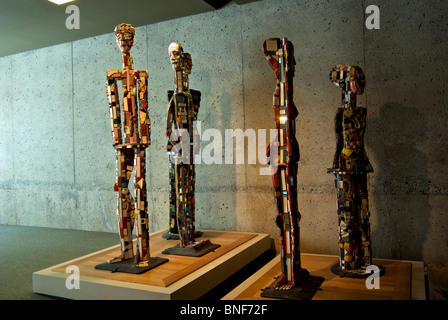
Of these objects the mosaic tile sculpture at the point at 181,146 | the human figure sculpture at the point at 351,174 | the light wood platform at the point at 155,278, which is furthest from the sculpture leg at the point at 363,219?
the mosaic tile sculpture at the point at 181,146

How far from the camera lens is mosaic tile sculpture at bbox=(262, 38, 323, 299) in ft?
9.05

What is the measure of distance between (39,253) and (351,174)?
3.78 meters

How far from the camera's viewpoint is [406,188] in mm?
4086

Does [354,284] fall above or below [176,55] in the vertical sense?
below

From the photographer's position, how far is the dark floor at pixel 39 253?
3561mm

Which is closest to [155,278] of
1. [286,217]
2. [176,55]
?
[286,217]

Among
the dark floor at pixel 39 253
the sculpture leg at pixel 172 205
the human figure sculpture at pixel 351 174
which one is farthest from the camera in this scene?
the sculpture leg at pixel 172 205

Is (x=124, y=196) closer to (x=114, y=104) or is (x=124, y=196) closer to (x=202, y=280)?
(x=114, y=104)

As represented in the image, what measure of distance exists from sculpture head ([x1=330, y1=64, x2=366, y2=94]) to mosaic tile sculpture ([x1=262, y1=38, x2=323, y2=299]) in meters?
0.57

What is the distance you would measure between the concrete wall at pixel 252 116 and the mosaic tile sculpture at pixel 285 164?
1.76 m

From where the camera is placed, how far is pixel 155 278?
3.08 meters

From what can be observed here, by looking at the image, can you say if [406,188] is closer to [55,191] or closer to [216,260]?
[216,260]

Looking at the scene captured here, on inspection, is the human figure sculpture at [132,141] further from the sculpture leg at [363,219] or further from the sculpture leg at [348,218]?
the sculpture leg at [363,219]
